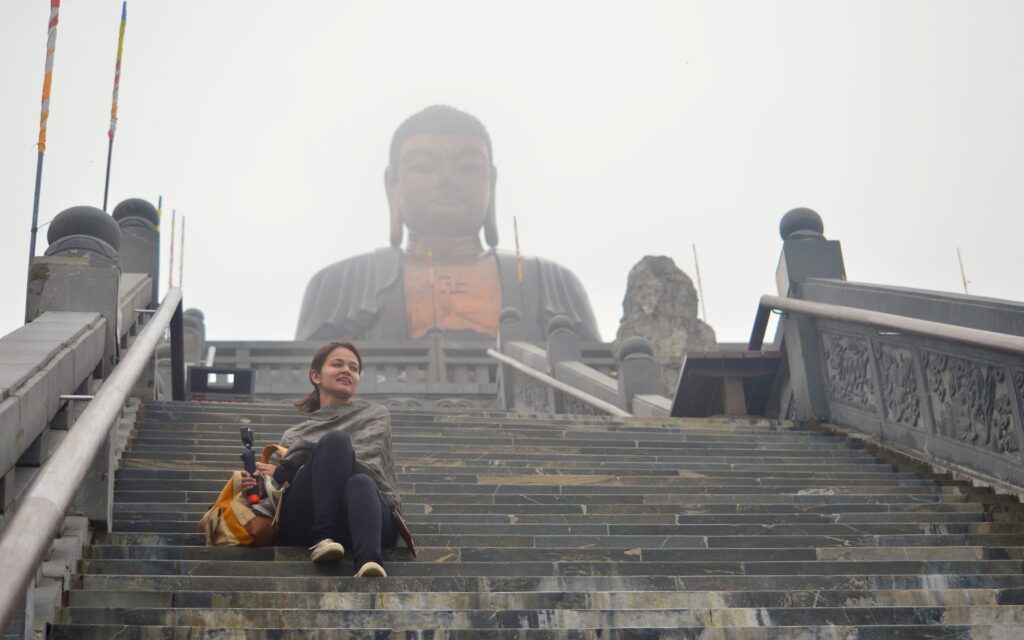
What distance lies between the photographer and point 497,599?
427cm

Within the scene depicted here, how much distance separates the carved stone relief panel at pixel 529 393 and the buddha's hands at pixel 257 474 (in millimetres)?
8433

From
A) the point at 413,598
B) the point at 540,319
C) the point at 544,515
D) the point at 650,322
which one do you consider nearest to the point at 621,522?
the point at 544,515

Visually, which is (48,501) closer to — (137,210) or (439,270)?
(137,210)

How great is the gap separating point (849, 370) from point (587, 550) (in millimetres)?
3872

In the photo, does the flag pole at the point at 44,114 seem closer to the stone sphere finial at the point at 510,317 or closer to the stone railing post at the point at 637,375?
the stone railing post at the point at 637,375

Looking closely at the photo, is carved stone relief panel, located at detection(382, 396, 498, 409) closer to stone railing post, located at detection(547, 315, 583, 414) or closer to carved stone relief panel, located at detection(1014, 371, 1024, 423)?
stone railing post, located at detection(547, 315, 583, 414)

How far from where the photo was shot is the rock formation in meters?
16.3

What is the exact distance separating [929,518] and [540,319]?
1705 centimetres

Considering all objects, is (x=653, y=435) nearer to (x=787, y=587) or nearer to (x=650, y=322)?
(x=787, y=587)

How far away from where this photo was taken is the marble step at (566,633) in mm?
3770

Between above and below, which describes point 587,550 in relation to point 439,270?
below

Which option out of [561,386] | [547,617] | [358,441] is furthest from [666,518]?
[561,386]

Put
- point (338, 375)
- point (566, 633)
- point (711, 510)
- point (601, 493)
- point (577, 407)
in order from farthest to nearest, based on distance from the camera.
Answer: point (577, 407)
point (601, 493)
point (711, 510)
point (338, 375)
point (566, 633)

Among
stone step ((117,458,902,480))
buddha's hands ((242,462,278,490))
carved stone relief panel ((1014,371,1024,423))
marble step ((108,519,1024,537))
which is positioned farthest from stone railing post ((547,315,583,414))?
buddha's hands ((242,462,278,490))
